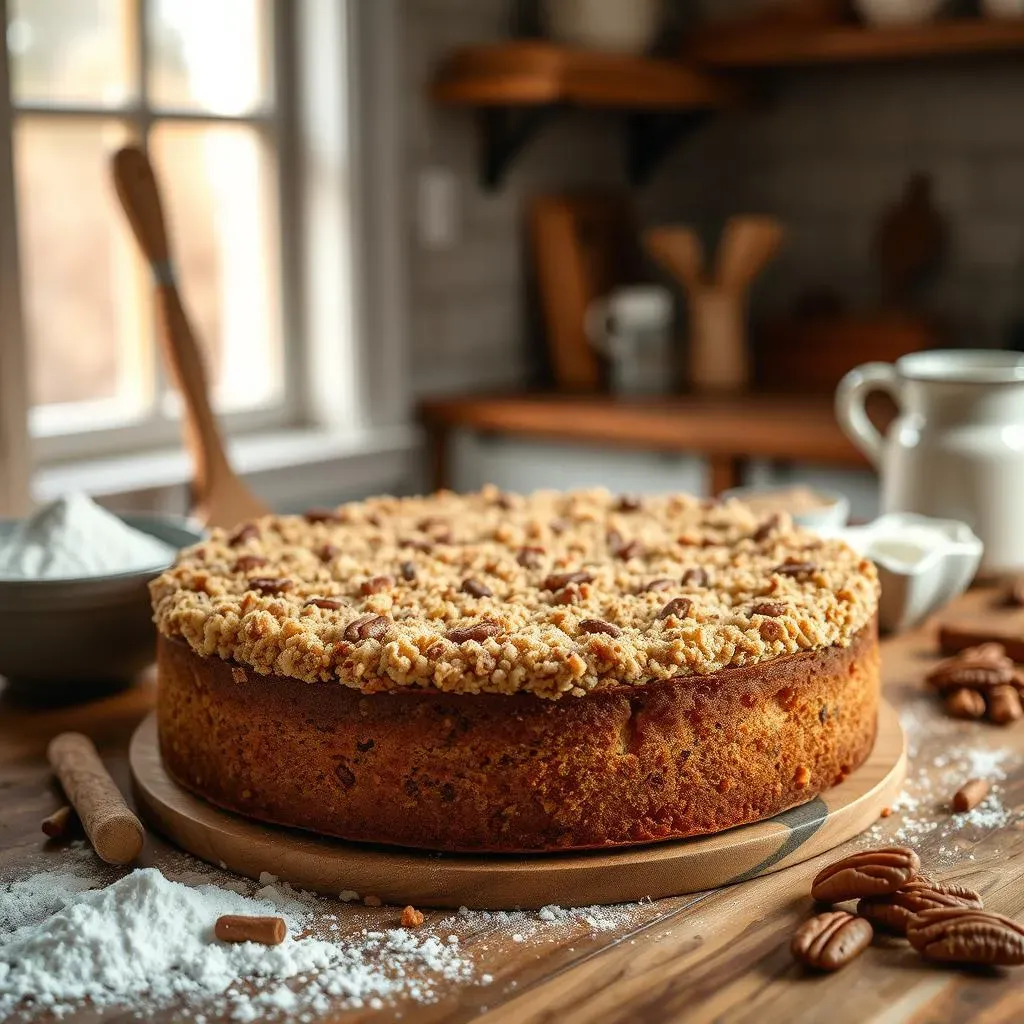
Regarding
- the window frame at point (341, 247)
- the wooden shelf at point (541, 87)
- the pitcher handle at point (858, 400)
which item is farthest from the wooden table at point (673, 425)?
the pitcher handle at point (858, 400)

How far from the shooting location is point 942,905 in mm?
852

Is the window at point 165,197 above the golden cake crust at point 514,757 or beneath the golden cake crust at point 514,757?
above

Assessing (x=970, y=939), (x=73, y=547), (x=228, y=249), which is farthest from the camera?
(x=228, y=249)

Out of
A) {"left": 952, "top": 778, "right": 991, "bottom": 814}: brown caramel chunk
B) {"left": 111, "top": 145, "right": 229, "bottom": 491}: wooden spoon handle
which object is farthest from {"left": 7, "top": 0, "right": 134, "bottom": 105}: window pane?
{"left": 952, "top": 778, "right": 991, "bottom": 814}: brown caramel chunk

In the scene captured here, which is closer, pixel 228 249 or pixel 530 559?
pixel 530 559

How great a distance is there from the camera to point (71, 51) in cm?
248

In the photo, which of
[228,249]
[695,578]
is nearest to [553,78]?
[228,249]

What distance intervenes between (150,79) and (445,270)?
31.0 inches

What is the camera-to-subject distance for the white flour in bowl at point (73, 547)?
1259 millimetres

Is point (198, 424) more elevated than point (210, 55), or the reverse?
point (210, 55)

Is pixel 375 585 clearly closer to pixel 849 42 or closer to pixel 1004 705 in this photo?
pixel 1004 705

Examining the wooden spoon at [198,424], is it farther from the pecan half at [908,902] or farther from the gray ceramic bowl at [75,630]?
the pecan half at [908,902]

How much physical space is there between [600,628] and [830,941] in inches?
9.8

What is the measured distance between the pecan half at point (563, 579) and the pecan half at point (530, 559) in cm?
7
